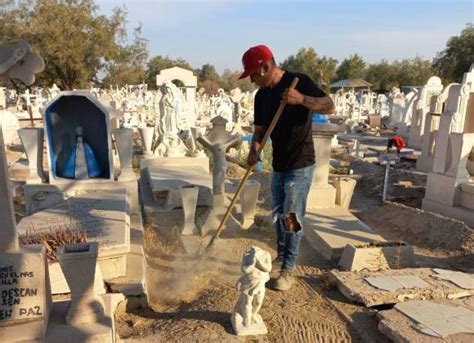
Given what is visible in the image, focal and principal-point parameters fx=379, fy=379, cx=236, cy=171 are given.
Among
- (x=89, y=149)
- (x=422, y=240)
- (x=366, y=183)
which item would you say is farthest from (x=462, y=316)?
(x=366, y=183)

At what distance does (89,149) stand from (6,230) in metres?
3.40

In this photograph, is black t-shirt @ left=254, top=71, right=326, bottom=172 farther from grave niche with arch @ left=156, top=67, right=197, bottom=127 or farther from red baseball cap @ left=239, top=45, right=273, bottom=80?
grave niche with arch @ left=156, top=67, right=197, bottom=127

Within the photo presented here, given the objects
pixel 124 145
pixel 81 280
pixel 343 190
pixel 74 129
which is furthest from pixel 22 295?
pixel 343 190

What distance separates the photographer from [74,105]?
564 cm

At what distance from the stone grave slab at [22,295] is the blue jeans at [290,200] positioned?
1.89m

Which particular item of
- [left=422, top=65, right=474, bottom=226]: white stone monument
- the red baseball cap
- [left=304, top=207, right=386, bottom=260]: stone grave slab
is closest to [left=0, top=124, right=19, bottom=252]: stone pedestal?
the red baseball cap

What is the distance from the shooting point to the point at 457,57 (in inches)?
1388

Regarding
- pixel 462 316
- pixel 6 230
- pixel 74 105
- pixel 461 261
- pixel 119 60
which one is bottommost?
pixel 461 261

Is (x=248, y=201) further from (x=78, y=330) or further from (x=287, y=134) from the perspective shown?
(x=78, y=330)

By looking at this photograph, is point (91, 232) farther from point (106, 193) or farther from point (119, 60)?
point (119, 60)

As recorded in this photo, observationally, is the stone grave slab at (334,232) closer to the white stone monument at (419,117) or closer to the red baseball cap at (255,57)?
the red baseball cap at (255,57)

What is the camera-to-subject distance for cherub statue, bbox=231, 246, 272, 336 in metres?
2.57

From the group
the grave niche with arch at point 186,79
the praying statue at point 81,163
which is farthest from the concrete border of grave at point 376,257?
the grave niche with arch at point 186,79

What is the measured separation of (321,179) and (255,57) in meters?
3.35
